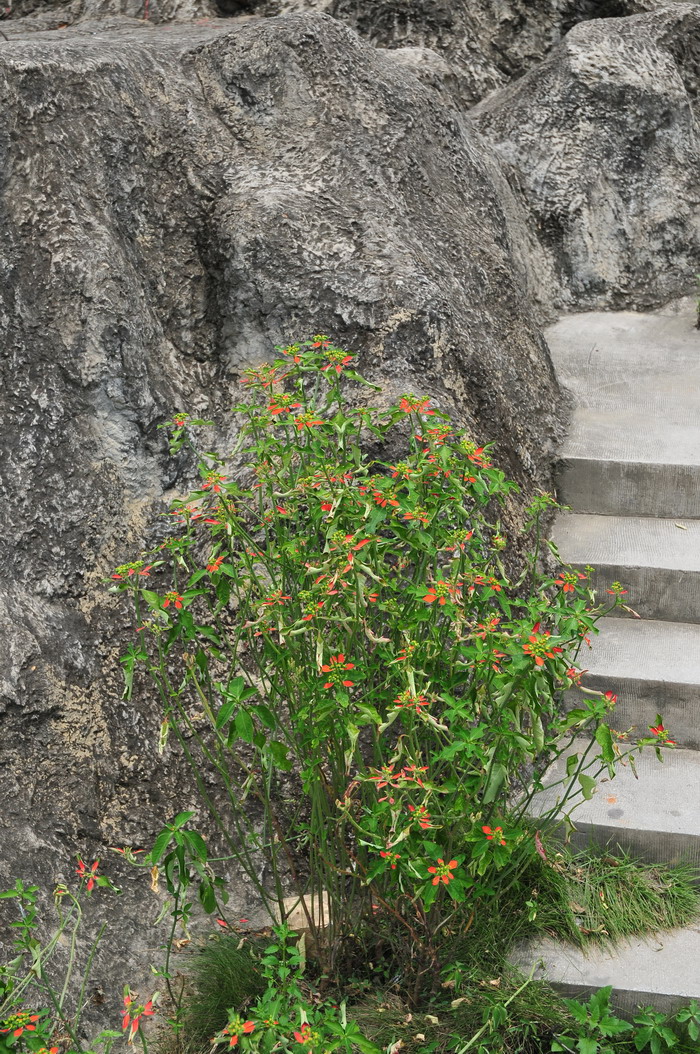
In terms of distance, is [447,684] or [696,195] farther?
[696,195]

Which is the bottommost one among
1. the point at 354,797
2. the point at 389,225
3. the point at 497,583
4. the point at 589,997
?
the point at 589,997

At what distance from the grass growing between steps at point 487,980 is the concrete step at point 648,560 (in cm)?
120

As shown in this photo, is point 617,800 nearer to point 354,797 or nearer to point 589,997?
point 589,997

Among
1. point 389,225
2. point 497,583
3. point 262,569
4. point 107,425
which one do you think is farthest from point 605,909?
point 389,225

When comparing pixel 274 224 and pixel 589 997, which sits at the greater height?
pixel 274 224

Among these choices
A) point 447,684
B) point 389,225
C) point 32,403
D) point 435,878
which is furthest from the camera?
point 389,225

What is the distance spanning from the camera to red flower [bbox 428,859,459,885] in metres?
2.41

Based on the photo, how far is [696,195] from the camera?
612 centimetres

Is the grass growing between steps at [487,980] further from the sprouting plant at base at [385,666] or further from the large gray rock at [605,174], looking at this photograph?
the large gray rock at [605,174]

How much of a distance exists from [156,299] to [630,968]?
8.91 feet

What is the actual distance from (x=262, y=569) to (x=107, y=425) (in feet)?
2.29

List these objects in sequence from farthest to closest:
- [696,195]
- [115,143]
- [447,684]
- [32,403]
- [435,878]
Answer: [696,195] < [115,143] < [32,403] < [447,684] < [435,878]

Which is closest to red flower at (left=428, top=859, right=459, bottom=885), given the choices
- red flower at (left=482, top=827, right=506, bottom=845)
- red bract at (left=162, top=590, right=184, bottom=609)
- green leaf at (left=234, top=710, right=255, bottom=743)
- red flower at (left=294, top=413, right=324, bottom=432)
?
red flower at (left=482, top=827, right=506, bottom=845)

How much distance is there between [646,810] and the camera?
342 cm
